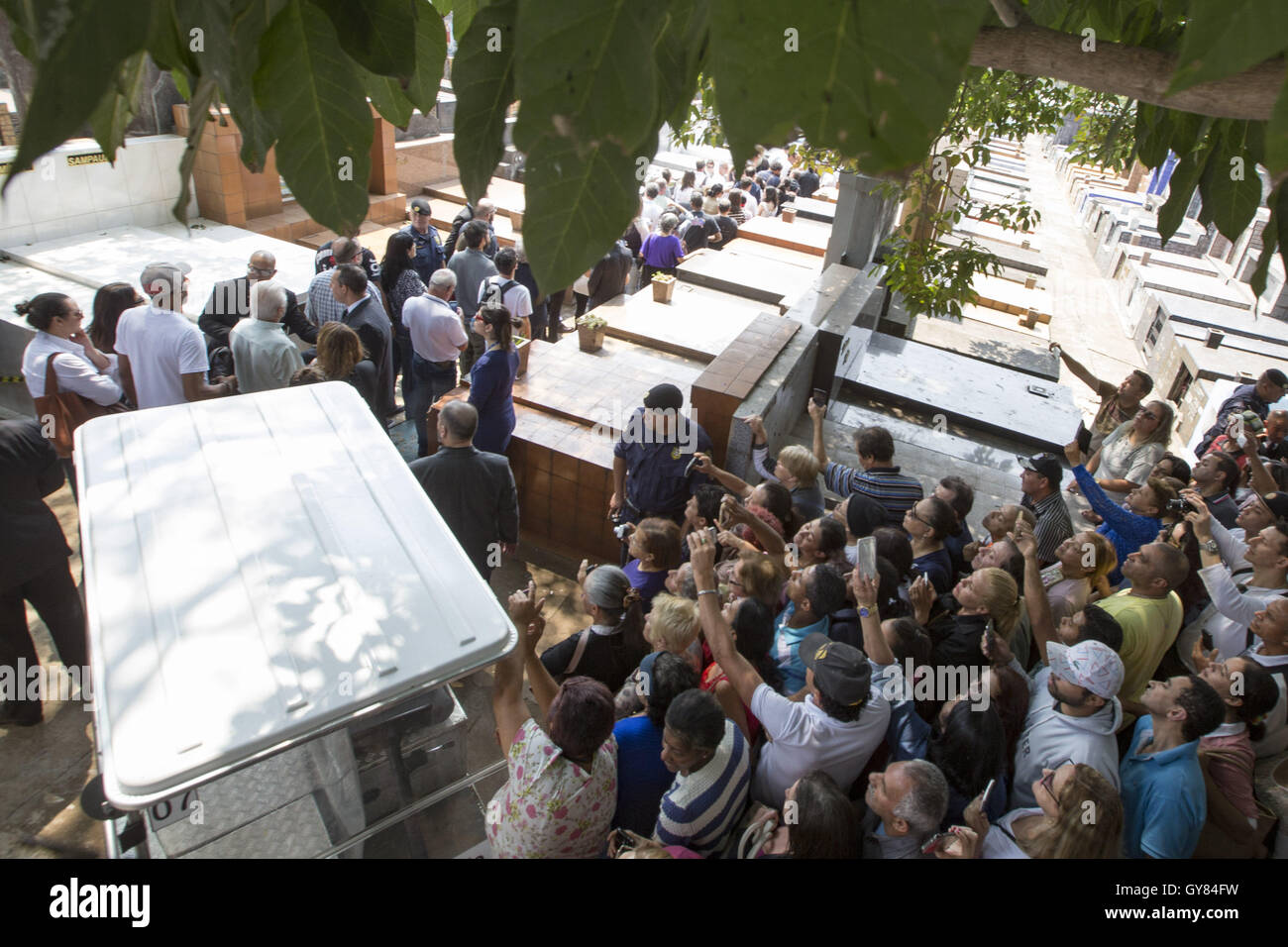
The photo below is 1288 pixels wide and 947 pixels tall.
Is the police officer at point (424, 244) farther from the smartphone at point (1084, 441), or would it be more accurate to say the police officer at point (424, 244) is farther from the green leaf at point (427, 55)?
the green leaf at point (427, 55)

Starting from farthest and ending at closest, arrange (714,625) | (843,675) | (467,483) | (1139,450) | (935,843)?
(1139,450)
(467,483)
(714,625)
(843,675)
(935,843)

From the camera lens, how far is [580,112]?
0.65 metres

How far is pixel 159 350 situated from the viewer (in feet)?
17.5

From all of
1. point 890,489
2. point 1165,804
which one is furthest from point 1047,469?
point 1165,804

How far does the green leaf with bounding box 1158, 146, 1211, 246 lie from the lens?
1.41 m

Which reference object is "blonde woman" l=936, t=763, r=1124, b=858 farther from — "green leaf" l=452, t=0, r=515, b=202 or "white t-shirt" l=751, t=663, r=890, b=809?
"green leaf" l=452, t=0, r=515, b=202

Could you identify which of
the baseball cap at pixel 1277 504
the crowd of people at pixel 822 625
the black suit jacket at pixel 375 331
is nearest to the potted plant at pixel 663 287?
the crowd of people at pixel 822 625

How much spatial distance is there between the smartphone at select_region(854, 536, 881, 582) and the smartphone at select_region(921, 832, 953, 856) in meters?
1.12

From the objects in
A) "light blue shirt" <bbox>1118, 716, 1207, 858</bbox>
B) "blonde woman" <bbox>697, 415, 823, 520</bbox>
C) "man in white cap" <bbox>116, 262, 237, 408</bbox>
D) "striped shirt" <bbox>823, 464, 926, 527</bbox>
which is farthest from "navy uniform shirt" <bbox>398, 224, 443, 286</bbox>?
"light blue shirt" <bbox>1118, 716, 1207, 858</bbox>

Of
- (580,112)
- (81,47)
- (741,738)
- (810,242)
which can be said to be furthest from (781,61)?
(810,242)

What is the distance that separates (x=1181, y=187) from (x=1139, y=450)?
5286mm

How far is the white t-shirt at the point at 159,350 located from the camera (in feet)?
17.4

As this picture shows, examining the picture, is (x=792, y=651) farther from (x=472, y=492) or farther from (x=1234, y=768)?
(x=472, y=492)
